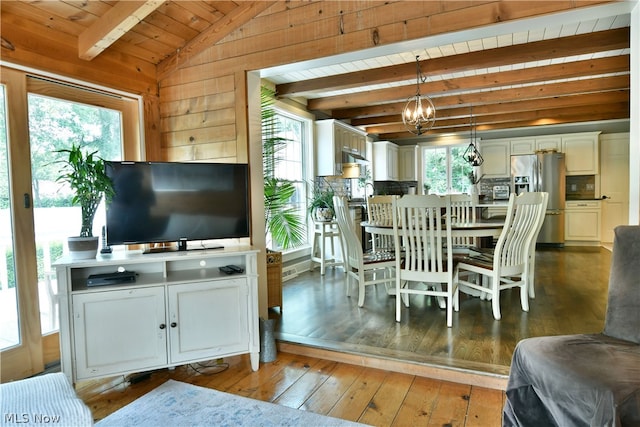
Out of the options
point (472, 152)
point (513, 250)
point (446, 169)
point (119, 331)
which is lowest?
point (119, 331)

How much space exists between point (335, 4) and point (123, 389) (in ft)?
9.54

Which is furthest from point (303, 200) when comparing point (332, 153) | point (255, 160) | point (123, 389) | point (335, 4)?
point (123, 389)

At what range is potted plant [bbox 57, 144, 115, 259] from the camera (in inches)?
90.7

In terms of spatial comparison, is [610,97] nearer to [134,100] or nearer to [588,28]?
[588,28]

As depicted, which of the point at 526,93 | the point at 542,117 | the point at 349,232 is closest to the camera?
the point at 349,232

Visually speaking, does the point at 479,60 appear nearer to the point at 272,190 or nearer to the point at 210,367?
the point at 272,190

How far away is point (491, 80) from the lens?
15.3ft

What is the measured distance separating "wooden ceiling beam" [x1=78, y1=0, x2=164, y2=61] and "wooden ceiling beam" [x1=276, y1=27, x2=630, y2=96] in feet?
7.83

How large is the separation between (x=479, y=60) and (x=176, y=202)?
3.26m

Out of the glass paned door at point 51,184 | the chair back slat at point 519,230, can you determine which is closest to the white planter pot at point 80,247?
the glass paned door at point 51,184

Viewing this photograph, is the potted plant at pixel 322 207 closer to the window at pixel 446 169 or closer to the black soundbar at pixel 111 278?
the black soundbar at pixel 111 278

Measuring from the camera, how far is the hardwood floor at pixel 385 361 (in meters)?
2.12

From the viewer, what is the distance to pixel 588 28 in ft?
11.3

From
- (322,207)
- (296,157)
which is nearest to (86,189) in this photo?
(322,207)
